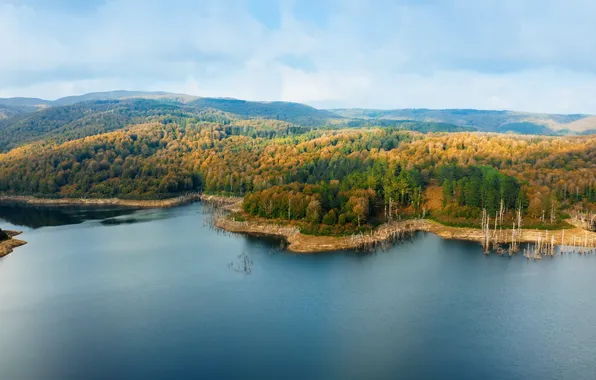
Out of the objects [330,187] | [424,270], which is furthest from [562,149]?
[424,270]

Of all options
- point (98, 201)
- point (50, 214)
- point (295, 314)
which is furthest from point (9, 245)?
point (295, 314)

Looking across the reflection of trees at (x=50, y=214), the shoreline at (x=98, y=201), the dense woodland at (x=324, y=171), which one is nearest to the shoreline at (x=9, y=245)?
the reflection of trees at (x=50, y=214)

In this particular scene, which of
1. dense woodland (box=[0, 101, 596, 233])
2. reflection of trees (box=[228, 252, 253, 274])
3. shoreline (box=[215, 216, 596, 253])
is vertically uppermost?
dense woodland (box=[0, 101, 596, 233])

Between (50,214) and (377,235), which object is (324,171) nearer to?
(377,235)

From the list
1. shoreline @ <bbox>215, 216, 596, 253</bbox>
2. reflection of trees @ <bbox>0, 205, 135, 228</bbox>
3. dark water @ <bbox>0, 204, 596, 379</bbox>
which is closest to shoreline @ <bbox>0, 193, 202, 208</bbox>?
reflection of trees @ <bbox>0, 205, 135, 228</bbox>

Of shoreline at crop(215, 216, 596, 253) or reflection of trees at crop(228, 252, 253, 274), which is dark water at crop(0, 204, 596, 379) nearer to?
reflection of trees at crop(228, 252, 253, 274)

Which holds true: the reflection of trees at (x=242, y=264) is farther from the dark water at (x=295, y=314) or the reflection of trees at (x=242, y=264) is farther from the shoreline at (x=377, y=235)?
the shoreline at (x=377, y=235)
